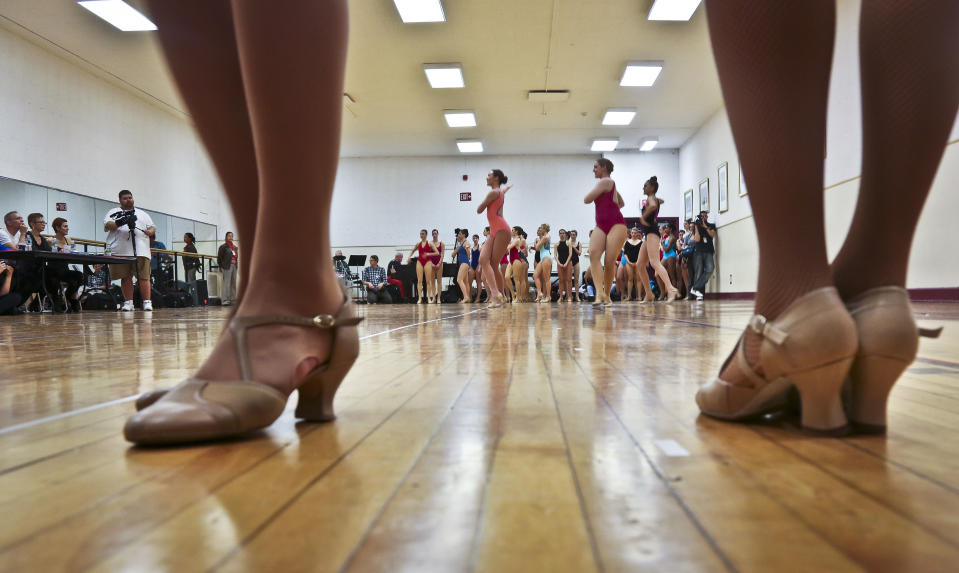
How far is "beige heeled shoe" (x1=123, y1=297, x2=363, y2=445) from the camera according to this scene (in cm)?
57

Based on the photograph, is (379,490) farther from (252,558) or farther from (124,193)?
(124,193)

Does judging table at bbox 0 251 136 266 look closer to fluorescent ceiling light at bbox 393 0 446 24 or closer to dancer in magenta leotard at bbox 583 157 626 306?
fluorescent ceiling light at bbox 393 0 446 24

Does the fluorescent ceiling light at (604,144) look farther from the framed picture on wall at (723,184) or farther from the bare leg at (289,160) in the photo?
the bare leg at (289,160)

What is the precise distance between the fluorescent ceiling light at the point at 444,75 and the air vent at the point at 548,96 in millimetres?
1269

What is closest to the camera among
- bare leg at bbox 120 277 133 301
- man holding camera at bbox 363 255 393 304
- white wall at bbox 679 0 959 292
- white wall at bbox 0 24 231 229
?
white wall at bbox 679 0 959 292

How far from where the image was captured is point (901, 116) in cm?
63

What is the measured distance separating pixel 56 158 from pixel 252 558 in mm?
9896

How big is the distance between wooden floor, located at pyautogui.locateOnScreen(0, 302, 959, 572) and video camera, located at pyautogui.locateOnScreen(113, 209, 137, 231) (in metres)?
6.90

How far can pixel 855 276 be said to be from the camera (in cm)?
66

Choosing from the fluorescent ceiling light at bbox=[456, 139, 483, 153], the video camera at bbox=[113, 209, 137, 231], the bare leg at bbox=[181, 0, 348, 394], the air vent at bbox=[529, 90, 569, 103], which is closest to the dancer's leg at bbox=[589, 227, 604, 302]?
the air vent at bbox=[529, 90, 569, 103]

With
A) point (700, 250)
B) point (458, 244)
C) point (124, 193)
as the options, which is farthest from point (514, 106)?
point (124, 193)

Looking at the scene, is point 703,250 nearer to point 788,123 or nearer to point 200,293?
point 200,293

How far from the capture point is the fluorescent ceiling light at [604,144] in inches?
522

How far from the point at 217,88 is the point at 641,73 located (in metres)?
9.34
